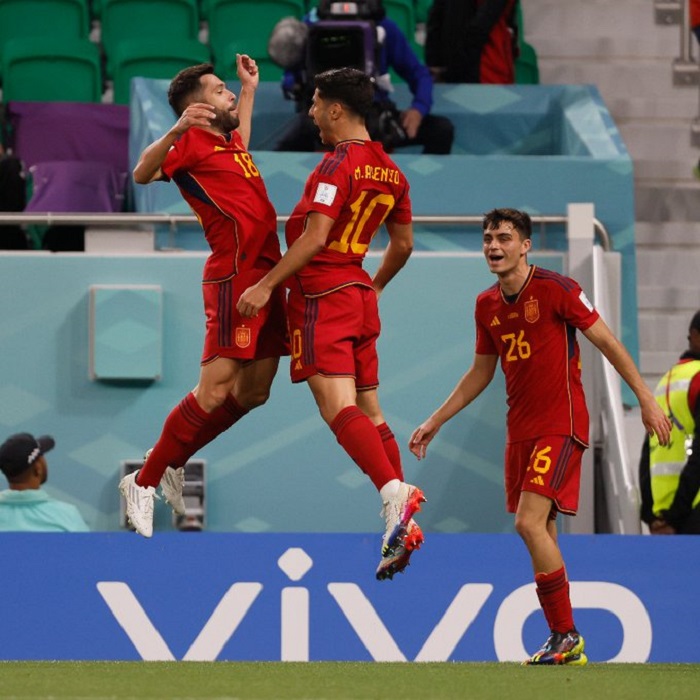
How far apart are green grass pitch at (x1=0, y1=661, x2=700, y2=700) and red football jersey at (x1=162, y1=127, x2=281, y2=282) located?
4.53ft

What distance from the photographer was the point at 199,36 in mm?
12164

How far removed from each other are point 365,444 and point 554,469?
0.83 meters

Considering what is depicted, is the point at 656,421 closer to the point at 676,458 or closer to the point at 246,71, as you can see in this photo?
the point at 676,458

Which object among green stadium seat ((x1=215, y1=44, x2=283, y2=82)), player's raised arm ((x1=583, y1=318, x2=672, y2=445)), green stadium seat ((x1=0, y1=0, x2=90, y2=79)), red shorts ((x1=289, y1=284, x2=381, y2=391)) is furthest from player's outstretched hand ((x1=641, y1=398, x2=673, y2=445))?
green stadium seat ((x1=0, y1=0, x2=90, y2=79))

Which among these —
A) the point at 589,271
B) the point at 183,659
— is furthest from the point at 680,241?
the point at 183,659

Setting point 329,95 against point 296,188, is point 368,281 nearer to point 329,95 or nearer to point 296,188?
point 329,95

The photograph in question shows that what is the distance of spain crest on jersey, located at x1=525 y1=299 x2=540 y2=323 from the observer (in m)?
6.60

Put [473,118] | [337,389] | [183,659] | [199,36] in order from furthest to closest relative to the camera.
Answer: [199,36]
[473,118]
[183,659]
[337,389]

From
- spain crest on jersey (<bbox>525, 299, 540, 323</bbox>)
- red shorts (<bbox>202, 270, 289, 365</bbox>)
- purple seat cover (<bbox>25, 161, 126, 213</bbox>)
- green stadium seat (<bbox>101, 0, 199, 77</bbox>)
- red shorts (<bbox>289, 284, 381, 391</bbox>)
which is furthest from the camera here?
green stadium seat (<bbox>101, 0, 199, 77</bbox>)

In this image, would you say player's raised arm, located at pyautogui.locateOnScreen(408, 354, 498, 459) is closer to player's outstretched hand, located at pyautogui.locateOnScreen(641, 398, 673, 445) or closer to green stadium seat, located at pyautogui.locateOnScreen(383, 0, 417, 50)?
player's outstretched hand, located at pyautogui.locateOnScreen(641, 398, 673, 445)

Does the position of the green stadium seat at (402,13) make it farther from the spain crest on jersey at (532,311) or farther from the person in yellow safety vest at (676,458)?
the spain crest on jersey at (532,311)

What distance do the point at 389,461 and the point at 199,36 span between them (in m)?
6.56

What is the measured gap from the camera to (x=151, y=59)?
11.5m

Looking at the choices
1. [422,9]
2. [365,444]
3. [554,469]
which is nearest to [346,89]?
[365,444]
